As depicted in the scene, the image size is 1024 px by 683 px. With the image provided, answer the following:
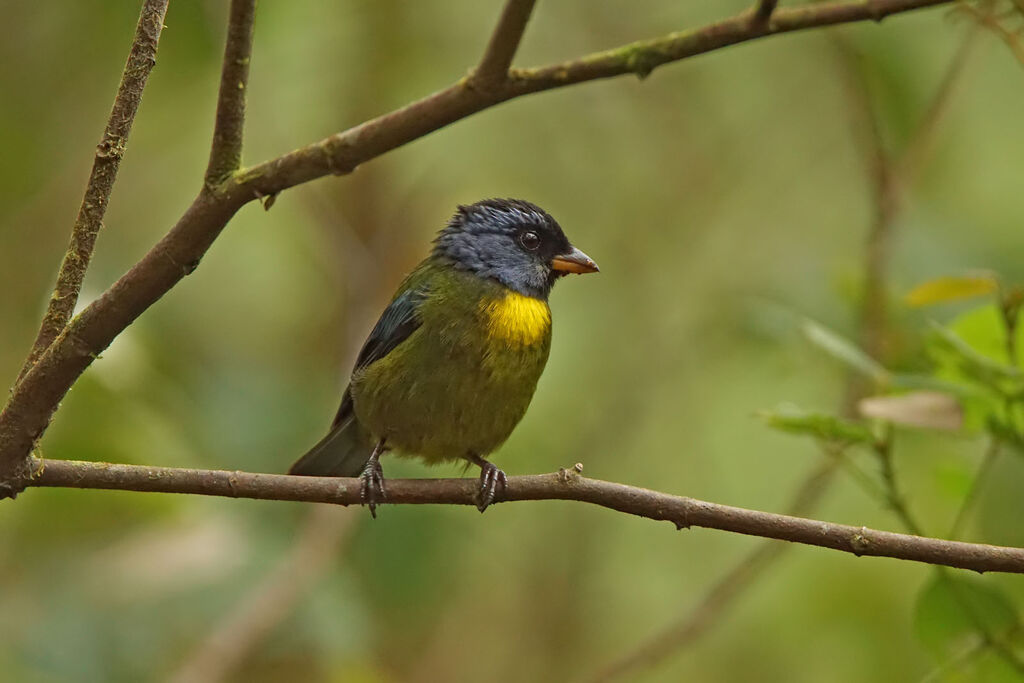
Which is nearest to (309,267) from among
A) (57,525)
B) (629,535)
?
(629,535)

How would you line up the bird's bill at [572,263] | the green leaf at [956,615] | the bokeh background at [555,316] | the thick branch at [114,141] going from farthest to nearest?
1. the bokeh background at [555,316]
2. the bird's bill at [572,263]
3. the green leaf at [956,615]
4. the thick branch at [114,141]

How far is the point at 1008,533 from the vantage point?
3033 mm

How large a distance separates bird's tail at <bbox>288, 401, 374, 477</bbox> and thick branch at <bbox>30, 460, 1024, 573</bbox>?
1343 millimetres

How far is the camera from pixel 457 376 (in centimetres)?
329

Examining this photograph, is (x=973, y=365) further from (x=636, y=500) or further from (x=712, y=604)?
(x=712, y=604)

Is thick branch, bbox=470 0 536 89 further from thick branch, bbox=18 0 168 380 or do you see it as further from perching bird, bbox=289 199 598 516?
perching bird, bbox=289 199 598 516

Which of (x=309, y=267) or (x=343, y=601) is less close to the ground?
(x=309, y=267)

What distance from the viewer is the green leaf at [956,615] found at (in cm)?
252

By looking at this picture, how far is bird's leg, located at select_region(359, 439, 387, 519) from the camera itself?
96.2 inches

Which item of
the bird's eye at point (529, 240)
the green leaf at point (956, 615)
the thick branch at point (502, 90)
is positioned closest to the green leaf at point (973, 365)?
the green leaf at point (956, 615)

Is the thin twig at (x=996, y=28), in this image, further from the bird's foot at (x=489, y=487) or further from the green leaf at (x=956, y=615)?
the bird's foot at (x=489, y=487)

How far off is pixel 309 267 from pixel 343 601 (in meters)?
2.39

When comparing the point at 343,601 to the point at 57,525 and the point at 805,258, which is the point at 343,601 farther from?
the point at 805,258

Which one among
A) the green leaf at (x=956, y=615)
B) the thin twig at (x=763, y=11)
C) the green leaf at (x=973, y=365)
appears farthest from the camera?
the green leaf at (x=956, y=615)
